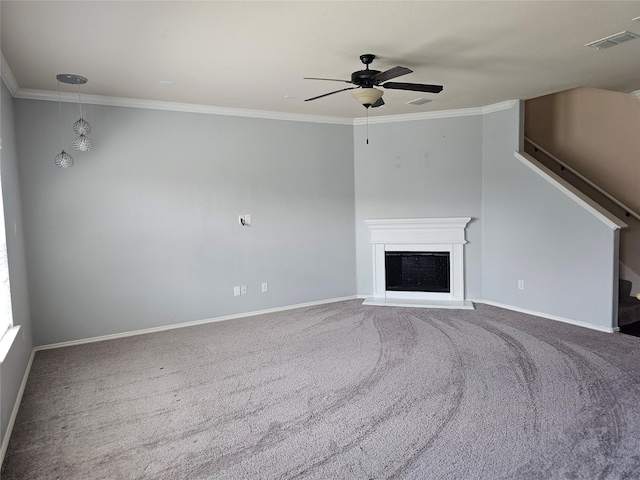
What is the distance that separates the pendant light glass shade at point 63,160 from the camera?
4125 mm

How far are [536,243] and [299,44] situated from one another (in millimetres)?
3750

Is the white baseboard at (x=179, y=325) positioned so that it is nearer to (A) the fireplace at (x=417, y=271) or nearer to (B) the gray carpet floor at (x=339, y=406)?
(B) the gray carpet floor at (x=339, y=406)

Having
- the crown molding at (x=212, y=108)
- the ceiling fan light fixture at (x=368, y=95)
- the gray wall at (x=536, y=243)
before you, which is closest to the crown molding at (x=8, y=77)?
the crown molding at (x=212, y=108)

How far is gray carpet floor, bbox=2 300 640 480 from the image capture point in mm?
2328

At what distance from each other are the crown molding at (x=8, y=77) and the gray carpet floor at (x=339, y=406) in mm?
2523

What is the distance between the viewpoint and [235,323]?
5129 mm

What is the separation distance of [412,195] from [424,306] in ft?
5.09

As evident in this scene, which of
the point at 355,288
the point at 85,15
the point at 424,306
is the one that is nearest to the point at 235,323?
the point at 355,288

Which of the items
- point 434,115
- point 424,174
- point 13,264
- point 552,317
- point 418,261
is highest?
point 434,115

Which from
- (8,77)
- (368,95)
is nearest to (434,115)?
(368,95)

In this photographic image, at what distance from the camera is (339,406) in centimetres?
296

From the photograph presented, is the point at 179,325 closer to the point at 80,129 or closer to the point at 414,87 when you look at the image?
the point at 80,129

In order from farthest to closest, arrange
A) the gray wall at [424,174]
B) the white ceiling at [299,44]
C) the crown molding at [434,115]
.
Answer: the gray wall at [424,174] → the crown molding at [434,115] → the white ceiling at [299,44]

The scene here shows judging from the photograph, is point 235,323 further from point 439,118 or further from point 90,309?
point 439,118
